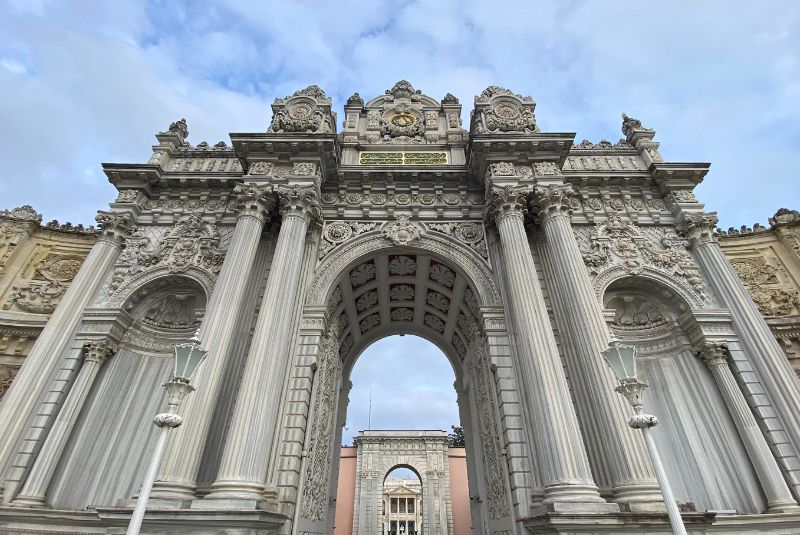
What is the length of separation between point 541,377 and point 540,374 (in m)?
0.07

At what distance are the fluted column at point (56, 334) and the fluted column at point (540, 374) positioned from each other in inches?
480

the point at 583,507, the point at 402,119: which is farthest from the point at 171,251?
the point at 583,507

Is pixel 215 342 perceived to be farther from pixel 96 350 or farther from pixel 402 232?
pixel 402 232

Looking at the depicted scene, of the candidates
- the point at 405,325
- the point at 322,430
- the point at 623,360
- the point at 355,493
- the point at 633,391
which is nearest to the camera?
the point at 633,391

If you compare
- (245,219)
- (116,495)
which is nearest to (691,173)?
(245,219)

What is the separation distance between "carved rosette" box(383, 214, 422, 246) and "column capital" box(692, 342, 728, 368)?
8744 mm

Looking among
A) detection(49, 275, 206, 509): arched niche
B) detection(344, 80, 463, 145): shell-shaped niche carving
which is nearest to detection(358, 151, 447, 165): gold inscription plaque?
detection(344, 80, 463, 145): shell-shaped niche carving

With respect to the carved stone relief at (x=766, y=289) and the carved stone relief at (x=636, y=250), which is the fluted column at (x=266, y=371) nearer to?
the carved stone relief at (x=636, y=250)

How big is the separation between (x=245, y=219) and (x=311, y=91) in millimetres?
6198

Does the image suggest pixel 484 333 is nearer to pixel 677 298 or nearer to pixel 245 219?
pixel 677 298

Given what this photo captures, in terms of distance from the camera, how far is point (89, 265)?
1230 cm

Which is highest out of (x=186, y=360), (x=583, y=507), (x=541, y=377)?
(x=541, y=377)

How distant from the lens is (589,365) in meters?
9.48

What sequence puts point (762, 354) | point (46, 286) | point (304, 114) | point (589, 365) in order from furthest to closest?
point (304, 114), point (46, 286), point (762, 354), point (589, 365)
